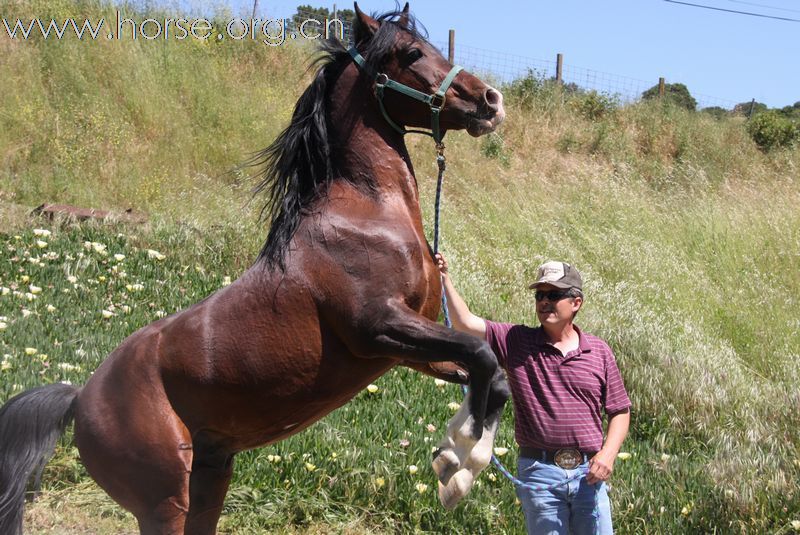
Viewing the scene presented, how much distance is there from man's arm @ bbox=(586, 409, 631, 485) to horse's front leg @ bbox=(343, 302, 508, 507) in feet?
1.82

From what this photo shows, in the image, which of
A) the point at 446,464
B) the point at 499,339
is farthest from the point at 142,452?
the point at 499,339

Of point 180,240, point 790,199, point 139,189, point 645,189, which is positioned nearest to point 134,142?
point 139,189

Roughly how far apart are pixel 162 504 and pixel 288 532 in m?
1.68

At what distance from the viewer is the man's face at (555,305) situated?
3.64m

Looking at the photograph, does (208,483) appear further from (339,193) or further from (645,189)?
(645,189)

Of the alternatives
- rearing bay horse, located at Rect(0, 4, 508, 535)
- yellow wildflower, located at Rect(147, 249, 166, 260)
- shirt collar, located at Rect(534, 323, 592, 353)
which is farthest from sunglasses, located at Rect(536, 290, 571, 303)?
yellow wildflower, located at Rect(147, 249, 166, 260)

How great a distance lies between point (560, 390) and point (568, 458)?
0.29 metres

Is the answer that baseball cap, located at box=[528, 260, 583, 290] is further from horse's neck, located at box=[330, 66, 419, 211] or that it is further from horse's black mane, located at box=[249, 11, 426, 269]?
horse's black mane, located at box=[249, 11, 426, 269]

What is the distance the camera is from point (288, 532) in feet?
15.6

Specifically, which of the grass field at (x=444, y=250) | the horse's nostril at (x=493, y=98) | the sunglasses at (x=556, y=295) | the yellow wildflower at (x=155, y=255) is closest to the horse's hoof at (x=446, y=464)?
the sunglasses at (x=556, y=295)

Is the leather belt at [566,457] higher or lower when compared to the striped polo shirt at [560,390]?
lower

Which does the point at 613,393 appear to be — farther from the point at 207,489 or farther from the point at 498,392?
the point at 207,489

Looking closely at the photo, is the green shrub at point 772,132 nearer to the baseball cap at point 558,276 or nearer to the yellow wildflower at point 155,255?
the yellow wildflower at point 155,255

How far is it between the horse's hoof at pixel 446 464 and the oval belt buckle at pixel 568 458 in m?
0.61
